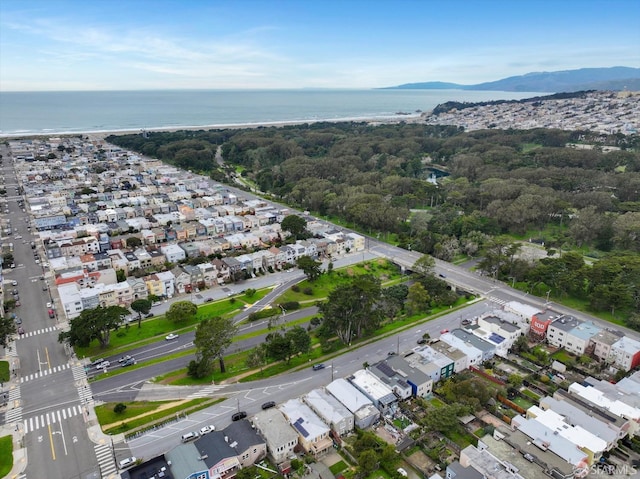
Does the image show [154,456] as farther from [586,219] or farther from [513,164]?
[513,164]

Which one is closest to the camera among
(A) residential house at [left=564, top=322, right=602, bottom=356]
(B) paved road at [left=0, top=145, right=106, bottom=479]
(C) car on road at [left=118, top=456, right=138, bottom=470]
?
(C) car on road at [left=118, top=456, right=138, bottom=470]

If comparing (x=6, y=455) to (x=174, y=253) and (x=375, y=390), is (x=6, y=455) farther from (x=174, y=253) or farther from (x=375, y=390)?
(x=174, y=253)

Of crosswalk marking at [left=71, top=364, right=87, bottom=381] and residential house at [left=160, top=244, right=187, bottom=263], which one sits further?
residential house at [left=160, top=244, right=187, bottom=263]

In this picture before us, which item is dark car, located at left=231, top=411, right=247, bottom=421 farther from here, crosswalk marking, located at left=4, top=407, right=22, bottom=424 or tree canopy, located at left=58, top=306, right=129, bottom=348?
tree canopy, located at left=58, top=306, right=129, bottom=348

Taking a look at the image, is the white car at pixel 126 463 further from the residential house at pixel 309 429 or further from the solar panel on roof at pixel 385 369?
the solar panel on roof at pixel 385 369

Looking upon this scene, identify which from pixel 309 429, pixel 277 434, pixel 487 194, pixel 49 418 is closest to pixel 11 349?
pixel 49 418

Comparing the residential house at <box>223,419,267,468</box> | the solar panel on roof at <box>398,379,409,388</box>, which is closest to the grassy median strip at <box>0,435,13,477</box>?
the residential house at <box>223,419,267,468</box>

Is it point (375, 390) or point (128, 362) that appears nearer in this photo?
point (375, 390)

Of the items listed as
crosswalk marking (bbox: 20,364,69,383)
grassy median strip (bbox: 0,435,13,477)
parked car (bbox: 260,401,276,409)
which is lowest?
parked car (bbox: 260,401,276,409)
